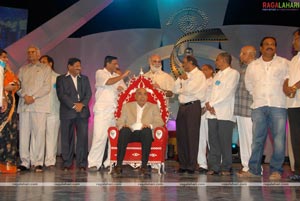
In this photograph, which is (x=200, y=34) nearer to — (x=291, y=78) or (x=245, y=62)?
(x=245, y=62)

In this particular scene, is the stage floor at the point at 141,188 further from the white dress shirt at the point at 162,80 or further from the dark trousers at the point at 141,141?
the white dress shirt at the point at 162,80

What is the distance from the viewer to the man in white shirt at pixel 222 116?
6.16 m

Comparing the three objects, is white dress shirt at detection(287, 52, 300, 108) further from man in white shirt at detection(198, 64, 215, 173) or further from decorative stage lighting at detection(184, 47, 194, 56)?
decorative stage lighting at detection(184, 47, 194, 56)

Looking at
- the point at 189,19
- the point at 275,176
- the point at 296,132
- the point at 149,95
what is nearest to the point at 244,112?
the point at 296,132

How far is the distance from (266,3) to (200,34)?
1.55 meters

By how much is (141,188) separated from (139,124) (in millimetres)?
1803

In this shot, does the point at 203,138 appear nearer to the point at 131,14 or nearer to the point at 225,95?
the point at 225,95

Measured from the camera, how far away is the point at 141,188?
4.62 m

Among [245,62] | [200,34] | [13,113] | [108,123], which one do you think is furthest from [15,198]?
[200,34]

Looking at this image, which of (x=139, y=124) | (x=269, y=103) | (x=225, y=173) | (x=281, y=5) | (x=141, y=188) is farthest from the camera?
(x=281, y=5)

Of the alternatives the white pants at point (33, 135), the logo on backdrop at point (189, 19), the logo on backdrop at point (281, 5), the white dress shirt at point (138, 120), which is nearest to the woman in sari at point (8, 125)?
the white pants at point (33, 135)

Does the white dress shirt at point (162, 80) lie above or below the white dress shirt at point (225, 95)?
above

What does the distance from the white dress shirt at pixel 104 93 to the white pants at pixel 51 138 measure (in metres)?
0.68

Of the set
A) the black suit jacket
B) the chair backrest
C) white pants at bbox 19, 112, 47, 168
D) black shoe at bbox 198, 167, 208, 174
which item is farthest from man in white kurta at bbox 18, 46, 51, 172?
black shoe at bbox 198, 167, 208, 174
